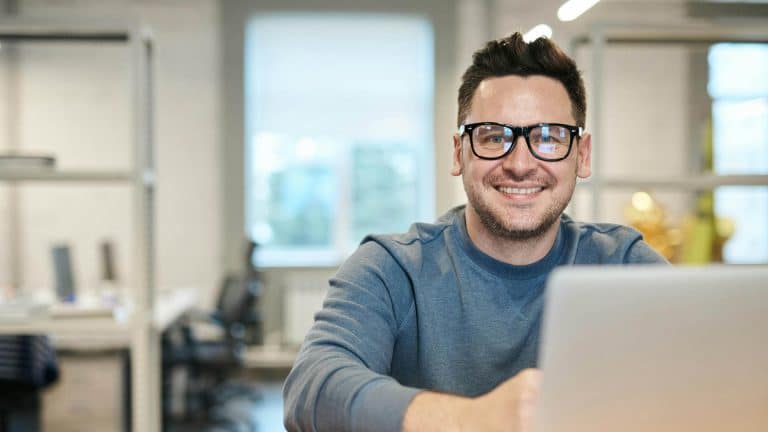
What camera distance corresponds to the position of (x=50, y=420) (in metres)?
3.83

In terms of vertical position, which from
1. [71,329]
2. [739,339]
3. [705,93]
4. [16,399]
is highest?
[705,93]

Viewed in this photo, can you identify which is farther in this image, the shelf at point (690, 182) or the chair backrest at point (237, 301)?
the chair backrest at point (237, 301)

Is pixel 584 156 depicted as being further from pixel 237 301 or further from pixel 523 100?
pixel 237 301

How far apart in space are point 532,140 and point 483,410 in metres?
0.55

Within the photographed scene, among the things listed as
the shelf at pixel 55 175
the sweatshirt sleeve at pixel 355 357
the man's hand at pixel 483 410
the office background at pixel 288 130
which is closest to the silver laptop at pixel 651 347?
the man's hand at pixel 483 410

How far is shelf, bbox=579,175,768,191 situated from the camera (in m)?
2.68

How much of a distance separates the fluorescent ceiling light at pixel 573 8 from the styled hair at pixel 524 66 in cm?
155

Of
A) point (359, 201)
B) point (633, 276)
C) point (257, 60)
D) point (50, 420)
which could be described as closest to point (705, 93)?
point (359, 201)

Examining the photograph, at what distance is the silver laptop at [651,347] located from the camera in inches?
24.7

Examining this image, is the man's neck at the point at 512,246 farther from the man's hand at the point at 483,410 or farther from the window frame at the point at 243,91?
the window frame at the point at 243,91

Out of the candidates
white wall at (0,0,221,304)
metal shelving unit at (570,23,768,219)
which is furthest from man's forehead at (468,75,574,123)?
white wall at (0,0,221,304)

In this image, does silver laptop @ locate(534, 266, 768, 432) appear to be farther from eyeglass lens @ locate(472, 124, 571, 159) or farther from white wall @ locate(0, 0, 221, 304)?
white wall @ locate(0, 0, 221, 304)

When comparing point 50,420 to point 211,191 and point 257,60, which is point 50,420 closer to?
point 211,191

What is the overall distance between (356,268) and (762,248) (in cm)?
621
